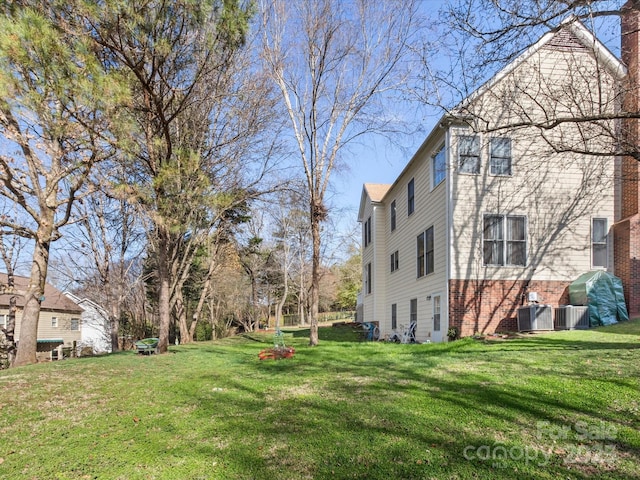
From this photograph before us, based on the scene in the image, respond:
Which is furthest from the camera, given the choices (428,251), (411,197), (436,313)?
(411,197)

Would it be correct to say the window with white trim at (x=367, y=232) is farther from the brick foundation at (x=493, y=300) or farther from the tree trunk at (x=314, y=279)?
the brick foundation at (x=493, y=300)

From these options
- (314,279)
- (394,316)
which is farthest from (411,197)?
(314,279)

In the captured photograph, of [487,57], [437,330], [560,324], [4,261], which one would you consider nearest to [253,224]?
[4,261]

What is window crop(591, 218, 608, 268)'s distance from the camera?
12023mm

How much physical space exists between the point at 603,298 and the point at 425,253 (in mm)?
4811

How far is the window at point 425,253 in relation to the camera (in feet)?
43.6

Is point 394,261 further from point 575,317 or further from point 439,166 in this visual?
point 575,317

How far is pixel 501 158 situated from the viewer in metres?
12.2

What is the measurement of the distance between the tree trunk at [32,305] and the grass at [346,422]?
159 inches

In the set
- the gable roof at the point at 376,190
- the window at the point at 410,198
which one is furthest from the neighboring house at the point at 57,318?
the window at the point at 410,198

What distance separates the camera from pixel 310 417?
15.0 ft

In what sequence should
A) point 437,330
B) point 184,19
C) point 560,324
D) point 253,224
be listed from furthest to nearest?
point 253,224
point 437,330
point 560,324
point 184,19

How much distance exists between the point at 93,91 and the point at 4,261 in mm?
10038

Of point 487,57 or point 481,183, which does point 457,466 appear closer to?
point 487,57
